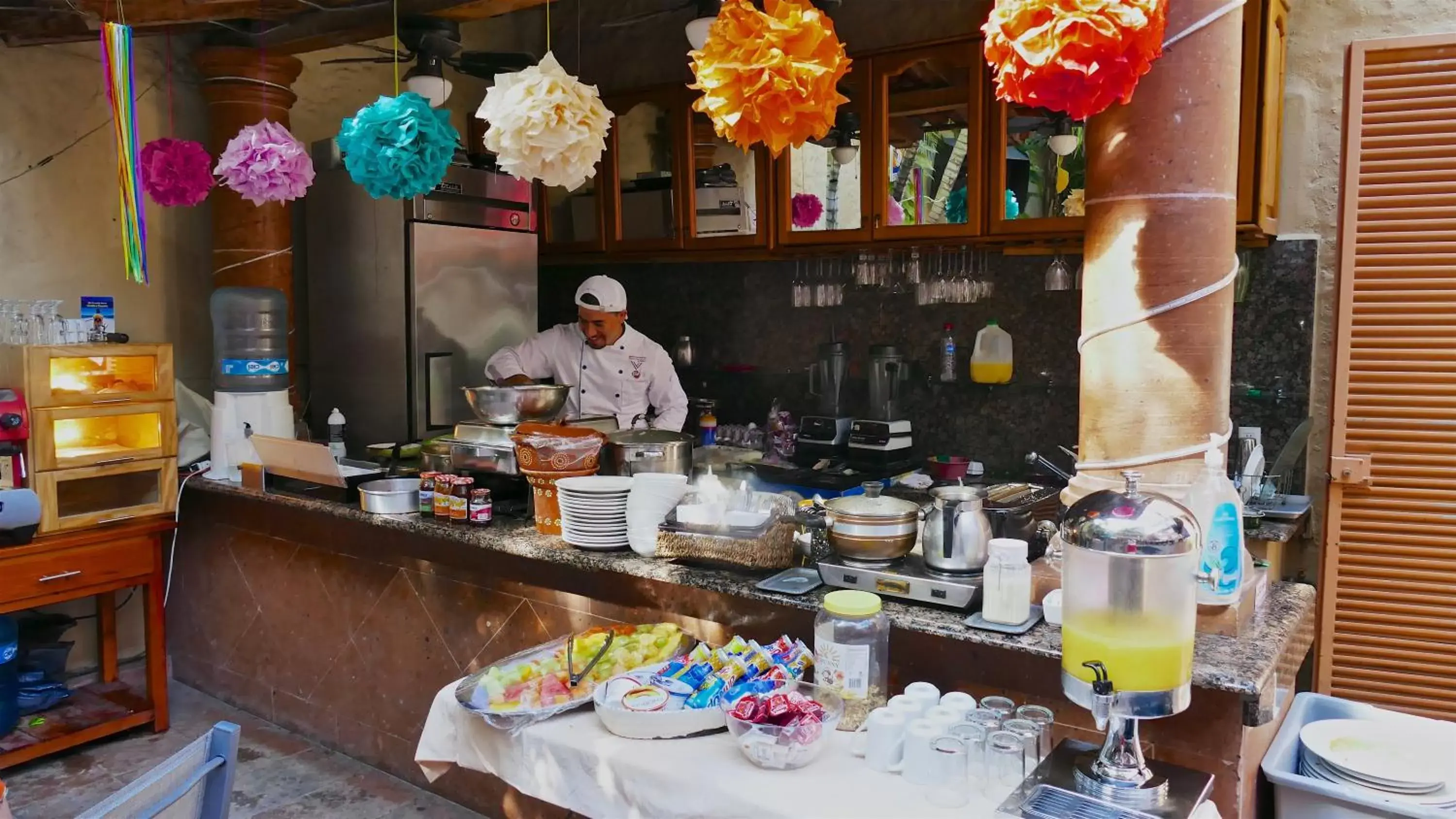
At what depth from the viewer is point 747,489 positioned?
9.07 feet

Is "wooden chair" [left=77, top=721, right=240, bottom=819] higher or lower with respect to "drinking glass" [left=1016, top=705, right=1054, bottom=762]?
higher

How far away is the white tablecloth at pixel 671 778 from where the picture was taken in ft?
6.00

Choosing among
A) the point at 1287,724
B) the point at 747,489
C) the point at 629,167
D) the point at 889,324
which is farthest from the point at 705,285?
the point at 1287,724

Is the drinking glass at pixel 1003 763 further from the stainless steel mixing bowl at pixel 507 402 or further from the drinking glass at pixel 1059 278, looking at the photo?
the drinking glass at pixel 1059 278

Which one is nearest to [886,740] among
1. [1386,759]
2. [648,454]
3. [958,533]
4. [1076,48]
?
[958,533]

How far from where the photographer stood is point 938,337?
500cm

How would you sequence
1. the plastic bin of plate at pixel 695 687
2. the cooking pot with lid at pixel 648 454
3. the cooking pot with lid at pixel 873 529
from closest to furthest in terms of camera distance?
the plastic bin of plate at pixel 695 687
the cooking pot with lid at pixel 873 529
the cooking pot with lid at pixel 648 454

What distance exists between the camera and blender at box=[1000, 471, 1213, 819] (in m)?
1.70

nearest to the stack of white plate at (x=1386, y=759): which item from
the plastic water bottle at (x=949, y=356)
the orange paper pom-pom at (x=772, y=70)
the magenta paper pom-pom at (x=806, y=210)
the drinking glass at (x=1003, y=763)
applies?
the drinking glass at (x=1003, y=763)

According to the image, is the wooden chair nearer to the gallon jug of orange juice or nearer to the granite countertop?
the granite countertop

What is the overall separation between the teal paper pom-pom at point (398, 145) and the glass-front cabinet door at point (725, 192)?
209 centimetres

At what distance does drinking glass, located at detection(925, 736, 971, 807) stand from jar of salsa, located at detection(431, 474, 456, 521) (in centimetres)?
204

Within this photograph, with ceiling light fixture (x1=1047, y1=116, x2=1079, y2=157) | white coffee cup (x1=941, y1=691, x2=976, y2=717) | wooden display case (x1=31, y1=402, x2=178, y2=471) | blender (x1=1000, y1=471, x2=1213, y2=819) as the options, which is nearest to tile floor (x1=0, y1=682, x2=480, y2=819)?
wooden display case (x1=31, y1=402, x2=178, y2=471)

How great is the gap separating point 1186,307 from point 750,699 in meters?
1.32
